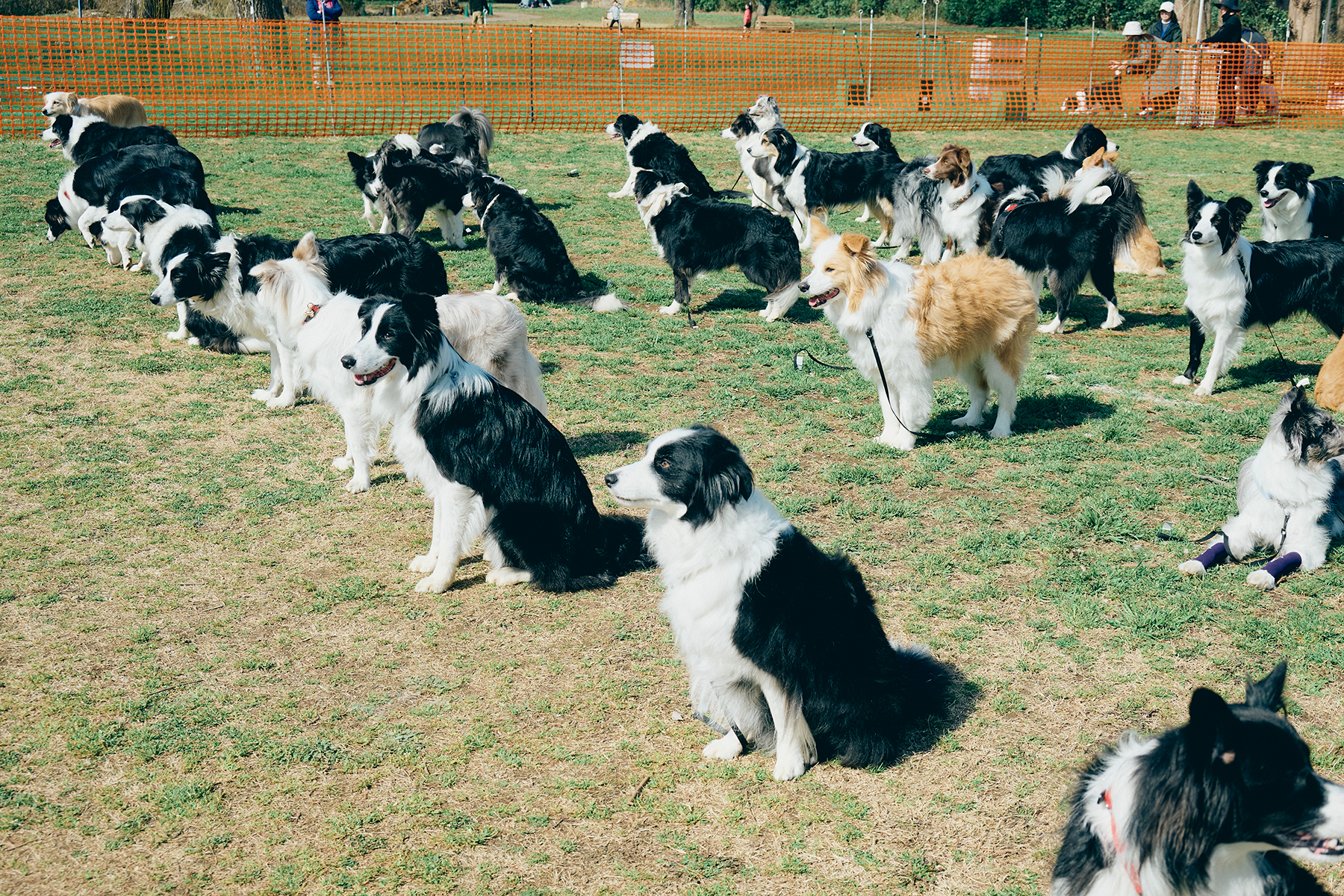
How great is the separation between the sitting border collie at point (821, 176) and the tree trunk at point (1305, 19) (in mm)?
20917

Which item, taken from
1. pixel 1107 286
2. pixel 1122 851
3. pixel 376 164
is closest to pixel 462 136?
pixel 376 164

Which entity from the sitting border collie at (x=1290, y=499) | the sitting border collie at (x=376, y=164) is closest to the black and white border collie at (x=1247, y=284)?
the sitting border collie at (x=1290, y=499)

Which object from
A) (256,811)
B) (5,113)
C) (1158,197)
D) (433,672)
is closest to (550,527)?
(433,672)

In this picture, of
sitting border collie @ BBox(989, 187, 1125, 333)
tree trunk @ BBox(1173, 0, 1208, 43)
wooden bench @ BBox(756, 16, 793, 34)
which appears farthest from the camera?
wooden bench @ BBox(756, 16, 793, 34)

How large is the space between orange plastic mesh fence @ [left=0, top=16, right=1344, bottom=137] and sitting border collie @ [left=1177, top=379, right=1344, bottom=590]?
57.2 feet

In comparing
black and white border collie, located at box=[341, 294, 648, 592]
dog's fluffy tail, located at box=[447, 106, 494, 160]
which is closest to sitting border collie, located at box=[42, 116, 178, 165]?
dog's fluffy tail, located at box=[447, 106, 494, 160]

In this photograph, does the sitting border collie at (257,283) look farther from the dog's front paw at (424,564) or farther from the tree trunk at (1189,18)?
the tree trunk at (1189,18)

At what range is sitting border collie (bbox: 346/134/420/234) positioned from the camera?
484 inches

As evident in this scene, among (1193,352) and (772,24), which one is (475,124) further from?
(772,24)

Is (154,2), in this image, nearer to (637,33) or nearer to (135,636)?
(637,33)

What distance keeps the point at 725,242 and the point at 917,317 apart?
3.80 metres

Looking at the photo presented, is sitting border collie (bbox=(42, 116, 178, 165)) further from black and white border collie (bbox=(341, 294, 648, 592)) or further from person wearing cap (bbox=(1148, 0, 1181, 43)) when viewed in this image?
person wearing cap (bbox=(1148, 0, 1181, 43))

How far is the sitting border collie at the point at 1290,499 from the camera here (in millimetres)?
5383

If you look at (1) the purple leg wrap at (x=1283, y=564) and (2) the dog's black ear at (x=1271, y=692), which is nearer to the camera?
(2) the dog's black ear at (x=1271, y=692)
